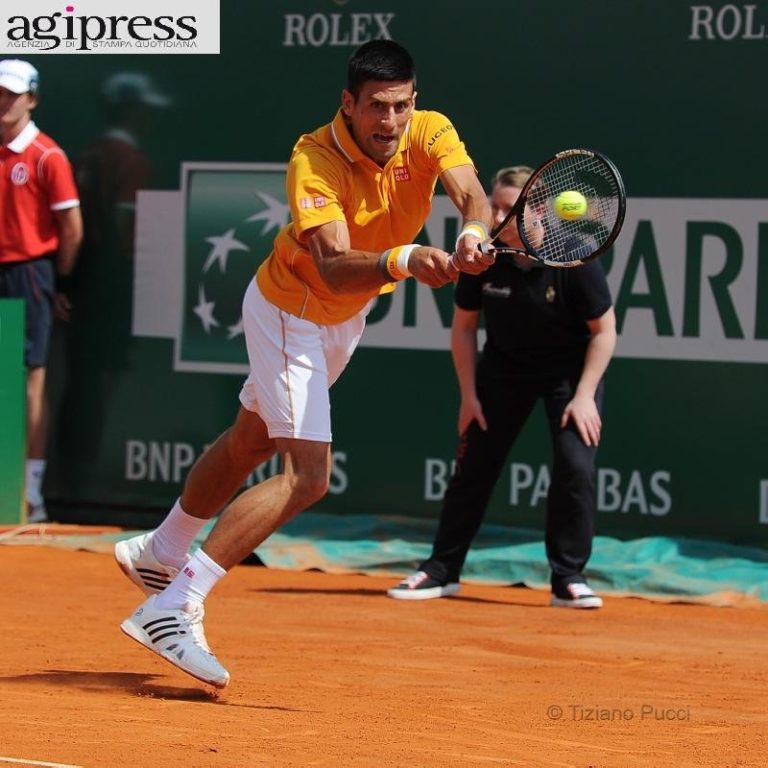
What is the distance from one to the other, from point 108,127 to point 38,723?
4.68 meters

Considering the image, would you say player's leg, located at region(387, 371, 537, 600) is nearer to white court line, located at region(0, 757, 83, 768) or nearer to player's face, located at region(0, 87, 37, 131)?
player's face, located at region(0, 87, 37, 131)

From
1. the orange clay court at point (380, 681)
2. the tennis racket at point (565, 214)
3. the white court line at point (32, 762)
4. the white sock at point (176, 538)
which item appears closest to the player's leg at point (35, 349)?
the orange clay court at point (380, 681)

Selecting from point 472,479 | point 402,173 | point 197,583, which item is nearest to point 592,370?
point 472,479

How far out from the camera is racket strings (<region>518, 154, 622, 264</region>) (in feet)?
15.9

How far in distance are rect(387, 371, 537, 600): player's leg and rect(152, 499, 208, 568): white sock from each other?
5.33 feet

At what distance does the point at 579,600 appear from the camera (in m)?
6.39

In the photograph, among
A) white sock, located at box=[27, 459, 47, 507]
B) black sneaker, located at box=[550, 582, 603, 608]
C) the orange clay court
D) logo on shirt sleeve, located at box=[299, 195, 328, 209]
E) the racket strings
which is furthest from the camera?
white sock, located at box=[27, 459, 47, 507]

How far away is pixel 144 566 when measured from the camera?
5121mm

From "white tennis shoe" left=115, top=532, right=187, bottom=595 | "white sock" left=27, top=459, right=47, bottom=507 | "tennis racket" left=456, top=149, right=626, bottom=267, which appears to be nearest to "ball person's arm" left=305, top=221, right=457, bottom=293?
"tennis racket" left=456, top=149, right=626, bottom=267

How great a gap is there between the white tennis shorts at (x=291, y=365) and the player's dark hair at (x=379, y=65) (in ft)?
2.33

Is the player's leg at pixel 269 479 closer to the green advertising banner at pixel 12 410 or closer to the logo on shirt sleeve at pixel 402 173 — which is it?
the logo on shirt sleeve at pixel 402 173

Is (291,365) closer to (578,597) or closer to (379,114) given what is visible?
(379,114)

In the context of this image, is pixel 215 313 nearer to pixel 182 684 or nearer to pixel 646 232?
pixel 646 232

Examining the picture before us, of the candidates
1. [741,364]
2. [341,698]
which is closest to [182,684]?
[341,698]
